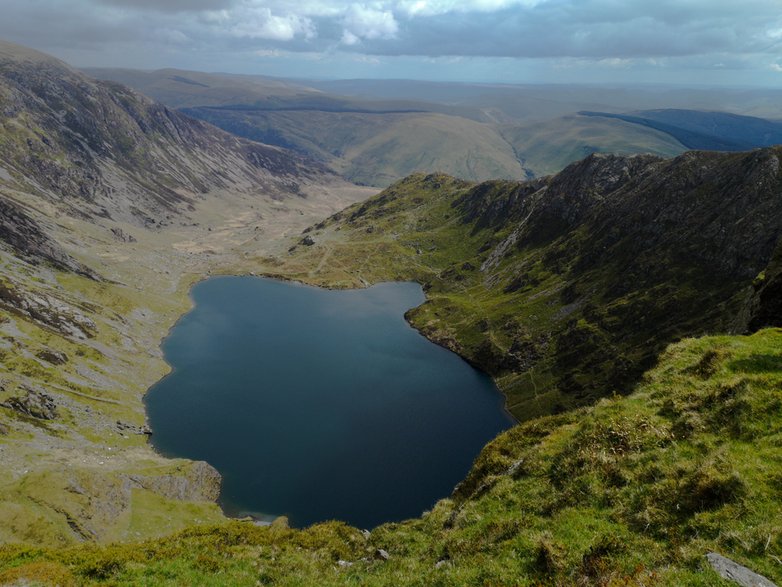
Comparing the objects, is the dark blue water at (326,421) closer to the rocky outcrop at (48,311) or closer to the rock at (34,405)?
the rock at (34,405)

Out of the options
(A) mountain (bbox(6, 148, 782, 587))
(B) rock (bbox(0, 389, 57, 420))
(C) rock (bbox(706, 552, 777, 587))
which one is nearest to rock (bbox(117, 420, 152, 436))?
(B) rock (bbox(0, 389, 57, 420))

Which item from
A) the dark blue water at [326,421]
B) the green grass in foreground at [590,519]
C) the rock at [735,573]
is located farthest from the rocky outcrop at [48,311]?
the rock at [735,573]

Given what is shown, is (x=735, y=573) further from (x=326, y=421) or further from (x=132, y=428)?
(x=132, y=428)

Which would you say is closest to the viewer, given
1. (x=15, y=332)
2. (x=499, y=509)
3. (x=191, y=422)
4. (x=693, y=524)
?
(x=693, y=524)

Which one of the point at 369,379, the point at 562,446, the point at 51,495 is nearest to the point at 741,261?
the point at 369,379

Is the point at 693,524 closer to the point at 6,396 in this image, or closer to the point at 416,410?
the point at 416,410
